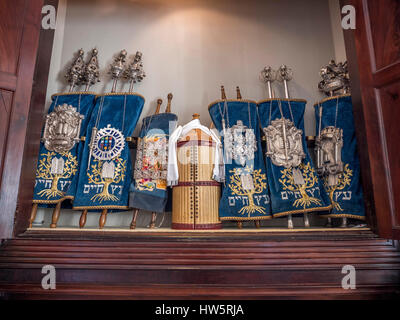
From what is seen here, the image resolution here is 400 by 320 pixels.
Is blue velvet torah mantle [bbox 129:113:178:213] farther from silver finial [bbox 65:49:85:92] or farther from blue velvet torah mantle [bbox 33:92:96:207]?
silver finial [bbox 65:49:85:92]

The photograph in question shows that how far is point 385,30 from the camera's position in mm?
1836

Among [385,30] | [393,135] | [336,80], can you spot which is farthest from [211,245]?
[336,80]

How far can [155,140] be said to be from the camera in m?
2.62

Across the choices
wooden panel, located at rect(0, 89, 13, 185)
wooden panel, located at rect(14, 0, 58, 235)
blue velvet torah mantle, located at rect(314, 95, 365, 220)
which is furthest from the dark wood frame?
blue velvet torah mantle, located at rect(314, 95, 365, 220)

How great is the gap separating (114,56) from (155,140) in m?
1.37

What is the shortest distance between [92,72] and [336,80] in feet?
8.34

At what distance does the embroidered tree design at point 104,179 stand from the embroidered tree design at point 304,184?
149 centimetres

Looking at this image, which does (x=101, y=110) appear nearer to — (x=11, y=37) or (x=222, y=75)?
(x=11, y=37)

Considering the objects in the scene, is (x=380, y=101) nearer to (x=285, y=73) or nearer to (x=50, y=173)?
(x=285, y=73)

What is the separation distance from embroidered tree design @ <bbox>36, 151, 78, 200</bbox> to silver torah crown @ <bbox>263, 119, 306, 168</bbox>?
6.14ft

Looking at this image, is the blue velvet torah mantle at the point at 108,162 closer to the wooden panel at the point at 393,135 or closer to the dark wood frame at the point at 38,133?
the dark wood frame at the point at 38,133

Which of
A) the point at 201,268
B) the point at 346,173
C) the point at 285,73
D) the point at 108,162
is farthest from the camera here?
the point at 285,73
